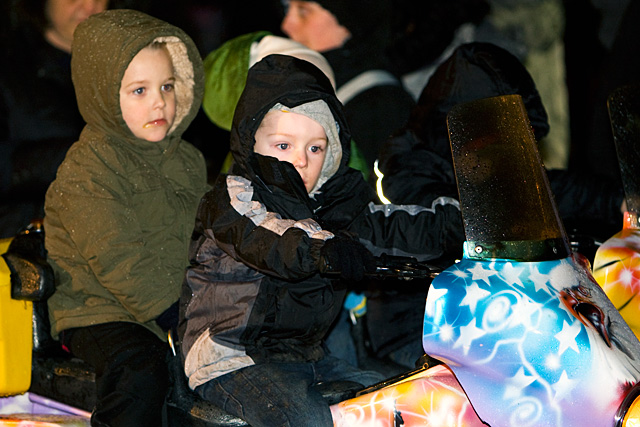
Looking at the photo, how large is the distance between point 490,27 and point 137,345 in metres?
4.49

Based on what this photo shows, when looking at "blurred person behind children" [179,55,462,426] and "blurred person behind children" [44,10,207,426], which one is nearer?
"blurred person behind children" [179,55,462,426]

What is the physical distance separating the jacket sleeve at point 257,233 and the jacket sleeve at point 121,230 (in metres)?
0.41

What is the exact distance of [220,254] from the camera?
7.79 feet

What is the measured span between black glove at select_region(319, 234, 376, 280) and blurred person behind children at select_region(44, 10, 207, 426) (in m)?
0.78

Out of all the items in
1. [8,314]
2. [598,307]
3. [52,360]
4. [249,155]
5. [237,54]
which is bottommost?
[52,360]

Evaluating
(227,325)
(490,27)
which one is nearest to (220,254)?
(227,325)

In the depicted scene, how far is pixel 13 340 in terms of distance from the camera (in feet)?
8.52

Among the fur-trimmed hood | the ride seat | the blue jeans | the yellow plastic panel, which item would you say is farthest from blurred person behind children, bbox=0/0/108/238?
the blue jeans

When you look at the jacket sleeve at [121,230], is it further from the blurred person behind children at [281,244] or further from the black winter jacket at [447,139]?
the black winter jacket at [447,139]

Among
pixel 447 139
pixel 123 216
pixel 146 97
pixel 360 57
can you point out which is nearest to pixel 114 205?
pixel 123 216

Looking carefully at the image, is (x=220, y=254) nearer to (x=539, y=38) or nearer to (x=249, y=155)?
(x=249, y=155)

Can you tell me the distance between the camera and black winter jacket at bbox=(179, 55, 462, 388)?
2207mm

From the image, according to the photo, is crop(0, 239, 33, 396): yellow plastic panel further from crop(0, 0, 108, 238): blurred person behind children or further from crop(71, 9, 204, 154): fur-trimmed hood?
crop(0, 0, 108, 238): blurred person behind children

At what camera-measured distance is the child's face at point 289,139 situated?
2.43 metres
